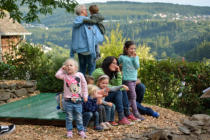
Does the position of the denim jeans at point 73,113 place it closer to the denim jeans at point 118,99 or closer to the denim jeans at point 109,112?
the denim jeans at point 109,112

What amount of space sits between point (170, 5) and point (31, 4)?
442 ft

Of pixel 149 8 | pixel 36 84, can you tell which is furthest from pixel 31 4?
pixel 149 8

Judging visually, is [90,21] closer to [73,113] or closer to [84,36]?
[84,36]

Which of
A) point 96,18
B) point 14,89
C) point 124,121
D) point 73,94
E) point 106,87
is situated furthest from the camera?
point 14,89

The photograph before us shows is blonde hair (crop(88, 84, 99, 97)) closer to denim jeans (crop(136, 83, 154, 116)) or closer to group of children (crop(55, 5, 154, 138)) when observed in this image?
group of children (crop(55, 5, 154, 138))

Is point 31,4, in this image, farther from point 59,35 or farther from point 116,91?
point 59,35

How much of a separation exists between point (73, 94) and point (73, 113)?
335 mm

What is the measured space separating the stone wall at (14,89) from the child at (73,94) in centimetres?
399

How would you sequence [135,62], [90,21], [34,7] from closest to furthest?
[135,62]
[90,21]
[34,7]

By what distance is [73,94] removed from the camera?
175 inches

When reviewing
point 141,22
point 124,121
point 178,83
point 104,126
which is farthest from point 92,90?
point 141,22

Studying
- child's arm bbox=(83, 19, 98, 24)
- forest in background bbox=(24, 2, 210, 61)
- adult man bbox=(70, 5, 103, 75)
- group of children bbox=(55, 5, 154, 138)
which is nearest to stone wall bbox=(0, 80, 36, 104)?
adult man bbox=(70, 5, 103, 75)

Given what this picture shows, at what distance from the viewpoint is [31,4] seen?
10914mm

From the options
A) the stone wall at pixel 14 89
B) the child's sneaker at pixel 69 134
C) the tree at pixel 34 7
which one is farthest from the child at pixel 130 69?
the tree at pixel 34 7
